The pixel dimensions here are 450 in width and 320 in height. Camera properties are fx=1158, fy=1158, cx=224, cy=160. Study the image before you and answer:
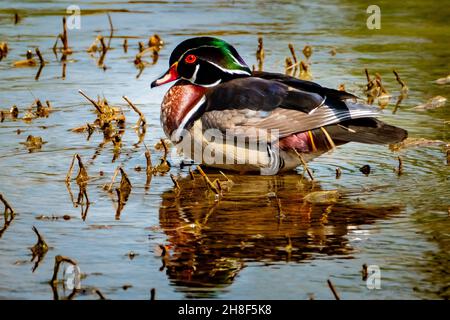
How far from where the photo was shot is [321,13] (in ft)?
45.6

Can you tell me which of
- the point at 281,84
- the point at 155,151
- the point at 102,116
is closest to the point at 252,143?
the point at 281,84

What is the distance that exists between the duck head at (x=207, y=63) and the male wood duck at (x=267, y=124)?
0.71 ft

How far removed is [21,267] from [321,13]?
8.95m

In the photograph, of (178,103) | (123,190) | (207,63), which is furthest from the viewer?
(207,63)

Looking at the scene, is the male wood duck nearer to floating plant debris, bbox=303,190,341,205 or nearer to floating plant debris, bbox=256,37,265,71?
floating plant debris, bbox=303,190,341,205

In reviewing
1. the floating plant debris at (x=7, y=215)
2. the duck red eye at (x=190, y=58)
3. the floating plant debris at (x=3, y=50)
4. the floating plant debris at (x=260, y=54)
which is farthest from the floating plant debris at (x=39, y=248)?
the floating plant debris at (x=3, y=50)

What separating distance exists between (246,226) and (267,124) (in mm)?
1279

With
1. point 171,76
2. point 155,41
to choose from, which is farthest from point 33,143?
point 155,41

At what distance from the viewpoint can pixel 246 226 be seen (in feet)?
20.6

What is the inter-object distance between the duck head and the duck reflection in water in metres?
0.77

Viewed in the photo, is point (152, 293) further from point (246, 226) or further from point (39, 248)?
point (246, 226)

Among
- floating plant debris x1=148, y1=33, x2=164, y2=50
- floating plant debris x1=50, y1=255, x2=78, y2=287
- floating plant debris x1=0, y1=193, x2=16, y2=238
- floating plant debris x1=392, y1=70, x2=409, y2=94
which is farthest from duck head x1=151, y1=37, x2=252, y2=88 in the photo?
floating plant debris x1=148, y1=33, x2=164, y2=50

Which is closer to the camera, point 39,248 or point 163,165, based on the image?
point 39,248
